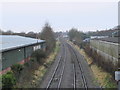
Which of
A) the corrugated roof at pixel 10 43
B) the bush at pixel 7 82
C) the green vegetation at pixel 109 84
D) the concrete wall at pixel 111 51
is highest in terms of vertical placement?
the corrugated roof at pixel 10 43

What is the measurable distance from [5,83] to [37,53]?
58.2 ft

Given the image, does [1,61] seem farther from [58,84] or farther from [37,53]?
[37,53]

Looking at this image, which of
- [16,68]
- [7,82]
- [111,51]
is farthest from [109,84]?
[111,51]

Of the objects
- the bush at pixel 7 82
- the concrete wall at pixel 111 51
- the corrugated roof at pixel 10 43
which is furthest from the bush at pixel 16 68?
the concrete wall at pixel 111 51

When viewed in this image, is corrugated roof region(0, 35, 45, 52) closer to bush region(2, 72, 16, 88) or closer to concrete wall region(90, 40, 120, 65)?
bush region(2, 72, 16, 88)

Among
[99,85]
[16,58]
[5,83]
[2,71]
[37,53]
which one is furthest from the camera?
[37,53]

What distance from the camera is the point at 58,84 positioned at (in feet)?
61.3

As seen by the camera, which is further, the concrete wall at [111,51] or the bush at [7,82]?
the concrete wall at [111,51]

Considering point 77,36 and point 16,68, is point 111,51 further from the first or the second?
point 77,36

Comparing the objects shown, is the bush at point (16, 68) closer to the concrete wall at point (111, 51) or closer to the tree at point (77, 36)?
the concrete wall at point (111, 51)

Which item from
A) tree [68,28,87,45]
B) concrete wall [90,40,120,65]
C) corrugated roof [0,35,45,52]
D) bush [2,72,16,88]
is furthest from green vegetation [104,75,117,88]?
tree [68,28,87,45]

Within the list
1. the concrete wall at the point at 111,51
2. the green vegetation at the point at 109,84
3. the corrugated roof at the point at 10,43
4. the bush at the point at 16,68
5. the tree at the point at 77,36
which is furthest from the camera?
the tree at the point at 77,36

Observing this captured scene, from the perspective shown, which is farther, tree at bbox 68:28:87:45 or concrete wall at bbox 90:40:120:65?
tree at bbox 68:28:87:45

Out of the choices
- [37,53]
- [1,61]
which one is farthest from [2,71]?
[37,53]
